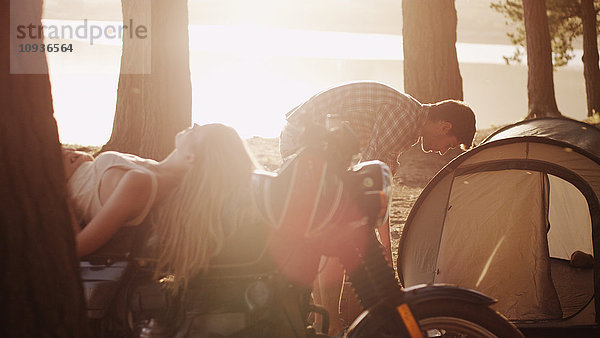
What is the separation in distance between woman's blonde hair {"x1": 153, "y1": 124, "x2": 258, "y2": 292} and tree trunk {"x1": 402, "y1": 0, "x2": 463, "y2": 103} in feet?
23.4

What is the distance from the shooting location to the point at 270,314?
2520 mm

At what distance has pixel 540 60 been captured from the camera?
15.2m

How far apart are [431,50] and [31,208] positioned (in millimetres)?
8119

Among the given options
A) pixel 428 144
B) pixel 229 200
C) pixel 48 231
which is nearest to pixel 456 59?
pixel 428 144

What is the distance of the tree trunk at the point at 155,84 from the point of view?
705 centimetres

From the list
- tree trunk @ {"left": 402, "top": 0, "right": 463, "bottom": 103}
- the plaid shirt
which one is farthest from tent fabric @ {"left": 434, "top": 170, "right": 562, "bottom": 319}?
tree trunk @ {"left": 402, "top": 0, "right": 463, "bottom": 103}

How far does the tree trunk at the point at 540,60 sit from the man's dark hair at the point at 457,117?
11749 mm

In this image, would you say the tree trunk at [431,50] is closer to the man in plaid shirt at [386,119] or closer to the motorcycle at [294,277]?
the man in plaid shirt at [386,119]

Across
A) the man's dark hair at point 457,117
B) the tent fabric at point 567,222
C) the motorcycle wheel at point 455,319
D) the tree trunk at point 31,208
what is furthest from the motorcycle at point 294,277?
the tent fabric at point 567,222

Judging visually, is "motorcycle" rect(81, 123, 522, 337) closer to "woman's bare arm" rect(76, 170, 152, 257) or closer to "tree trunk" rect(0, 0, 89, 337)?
"woman's bare arm" rect(76, 170, 152, 257)

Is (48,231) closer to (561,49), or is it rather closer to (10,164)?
(10,164)

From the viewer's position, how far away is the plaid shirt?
4238 mm

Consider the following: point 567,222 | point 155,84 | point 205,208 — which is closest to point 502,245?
point 567,222

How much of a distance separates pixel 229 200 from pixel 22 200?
82cm
